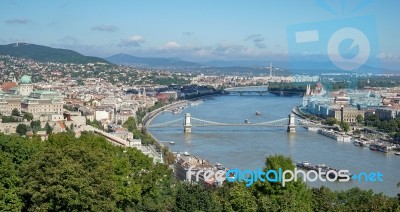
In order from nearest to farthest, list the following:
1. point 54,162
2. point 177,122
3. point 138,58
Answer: point 54,162 < point 177,122 < point 138,58

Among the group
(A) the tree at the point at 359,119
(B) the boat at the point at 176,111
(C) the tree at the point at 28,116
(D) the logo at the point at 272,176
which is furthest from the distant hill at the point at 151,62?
(D) the logo at the point at 272,176

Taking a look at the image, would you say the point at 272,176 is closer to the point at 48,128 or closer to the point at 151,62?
the point at 48,128

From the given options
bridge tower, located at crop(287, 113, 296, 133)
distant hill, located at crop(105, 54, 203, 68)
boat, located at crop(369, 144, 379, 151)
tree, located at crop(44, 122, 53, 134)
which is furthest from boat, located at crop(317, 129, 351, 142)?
distant hill, located at crop(105, 54, 203, 68)

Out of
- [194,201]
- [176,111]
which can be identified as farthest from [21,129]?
[176,111]

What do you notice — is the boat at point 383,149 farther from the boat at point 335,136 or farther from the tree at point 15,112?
the tree at point 15,112

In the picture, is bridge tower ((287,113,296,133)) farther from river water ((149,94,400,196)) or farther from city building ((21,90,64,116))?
city building ((21,90,64,116))

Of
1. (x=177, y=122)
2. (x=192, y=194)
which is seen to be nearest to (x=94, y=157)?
(x=192, y=194)

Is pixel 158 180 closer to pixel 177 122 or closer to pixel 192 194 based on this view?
pixel 192 194
